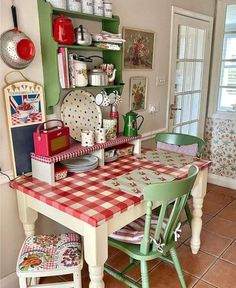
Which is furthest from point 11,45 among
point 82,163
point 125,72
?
point 125,72

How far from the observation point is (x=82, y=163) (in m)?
1.80

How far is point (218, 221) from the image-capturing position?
264cm

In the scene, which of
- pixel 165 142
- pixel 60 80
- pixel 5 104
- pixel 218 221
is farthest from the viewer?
pixel 218 221

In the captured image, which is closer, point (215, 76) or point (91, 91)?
point (91, 91)

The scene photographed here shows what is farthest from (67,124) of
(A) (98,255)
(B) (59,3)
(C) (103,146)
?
(A) (98,255)

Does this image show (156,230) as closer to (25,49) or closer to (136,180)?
(136,180)

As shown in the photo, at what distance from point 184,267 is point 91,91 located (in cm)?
141

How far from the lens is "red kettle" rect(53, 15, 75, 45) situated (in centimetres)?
157

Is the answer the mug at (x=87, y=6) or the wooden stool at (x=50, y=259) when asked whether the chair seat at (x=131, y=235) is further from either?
the mug at (x=87, y=6)

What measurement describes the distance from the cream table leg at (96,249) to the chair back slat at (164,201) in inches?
9.3

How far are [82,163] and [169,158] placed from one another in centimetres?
64

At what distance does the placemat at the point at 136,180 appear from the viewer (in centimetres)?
151

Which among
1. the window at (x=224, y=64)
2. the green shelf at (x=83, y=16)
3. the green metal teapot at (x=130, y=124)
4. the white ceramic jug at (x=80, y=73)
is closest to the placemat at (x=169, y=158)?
the green metal teapot at (x=130, y=124)

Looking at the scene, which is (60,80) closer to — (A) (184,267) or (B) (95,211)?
(B) (95,211)
